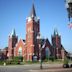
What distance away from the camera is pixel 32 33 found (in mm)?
112500

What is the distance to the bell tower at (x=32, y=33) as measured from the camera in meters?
112

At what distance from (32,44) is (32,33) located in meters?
5.38

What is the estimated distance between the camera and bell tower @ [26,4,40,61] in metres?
112

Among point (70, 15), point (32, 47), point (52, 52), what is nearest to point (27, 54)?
point (32, 47)

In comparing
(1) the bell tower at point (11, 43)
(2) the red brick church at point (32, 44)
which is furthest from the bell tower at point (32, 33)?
(1) the bell tower at point (11, 43)

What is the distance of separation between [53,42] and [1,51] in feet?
116

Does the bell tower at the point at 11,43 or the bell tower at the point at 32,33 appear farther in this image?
the bell tower at the point at 11,43

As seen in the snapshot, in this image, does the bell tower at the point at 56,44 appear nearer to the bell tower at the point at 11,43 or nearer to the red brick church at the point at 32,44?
the red brick church at the point at 32,44

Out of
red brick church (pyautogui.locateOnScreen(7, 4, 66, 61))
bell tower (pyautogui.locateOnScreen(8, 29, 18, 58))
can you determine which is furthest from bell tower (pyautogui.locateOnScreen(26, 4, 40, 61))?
bell tower (pyautogui.locateOnScreen(8, 29, 18, 58))

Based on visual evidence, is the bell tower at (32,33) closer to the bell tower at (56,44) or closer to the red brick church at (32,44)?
the red brick church at (32,44)

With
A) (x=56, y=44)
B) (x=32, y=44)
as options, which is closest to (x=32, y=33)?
(x=32, y=44)

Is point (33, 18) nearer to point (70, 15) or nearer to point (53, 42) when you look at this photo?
point (53, 42)

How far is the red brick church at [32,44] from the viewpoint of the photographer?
370ft

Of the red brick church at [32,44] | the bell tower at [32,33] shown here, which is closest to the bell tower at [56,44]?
the red brick church at [32,44]
